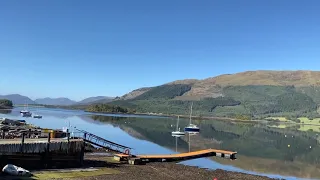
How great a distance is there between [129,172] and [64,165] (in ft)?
23.1

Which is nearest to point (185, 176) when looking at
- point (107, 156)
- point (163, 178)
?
point (163, 178)

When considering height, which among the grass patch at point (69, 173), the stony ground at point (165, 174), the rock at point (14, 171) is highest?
the rock at point (14, 171)

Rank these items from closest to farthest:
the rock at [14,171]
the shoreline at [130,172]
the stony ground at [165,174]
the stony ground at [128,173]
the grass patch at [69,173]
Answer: the rock at [14,171]
the grass patch at [69,173]
the stony ground at [128,173]
the shoreline at [130,172]
the stony ground at [165,174]

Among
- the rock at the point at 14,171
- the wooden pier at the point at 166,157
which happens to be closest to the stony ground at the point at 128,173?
the rock at the point at 14,171

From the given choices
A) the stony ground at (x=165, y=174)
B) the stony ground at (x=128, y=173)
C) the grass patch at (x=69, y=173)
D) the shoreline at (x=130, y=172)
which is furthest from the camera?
the stony ground at (x=165, y=174)

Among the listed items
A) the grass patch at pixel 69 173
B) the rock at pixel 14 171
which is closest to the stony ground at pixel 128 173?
the grass patch at pixel 69 173

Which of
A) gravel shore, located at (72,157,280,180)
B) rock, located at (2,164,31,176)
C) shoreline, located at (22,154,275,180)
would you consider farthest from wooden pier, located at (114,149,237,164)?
rock, located at (2,164,31,176)

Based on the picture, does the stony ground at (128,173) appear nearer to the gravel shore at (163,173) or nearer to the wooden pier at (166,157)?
the gravel shore at (163,173)

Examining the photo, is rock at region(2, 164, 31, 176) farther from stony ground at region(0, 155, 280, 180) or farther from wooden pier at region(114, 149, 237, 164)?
wooden pier at region(114, 149, 237, 164)

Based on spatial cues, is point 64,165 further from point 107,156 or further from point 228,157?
point 228,157

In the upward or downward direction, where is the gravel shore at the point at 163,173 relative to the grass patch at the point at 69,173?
downward

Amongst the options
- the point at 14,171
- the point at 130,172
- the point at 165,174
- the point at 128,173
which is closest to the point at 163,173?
the point at 165,174

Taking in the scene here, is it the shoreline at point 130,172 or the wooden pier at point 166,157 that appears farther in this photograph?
the wooden pier at point 166,157

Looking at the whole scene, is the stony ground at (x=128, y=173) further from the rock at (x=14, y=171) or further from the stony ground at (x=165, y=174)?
the rock at (x=14, y=171)
